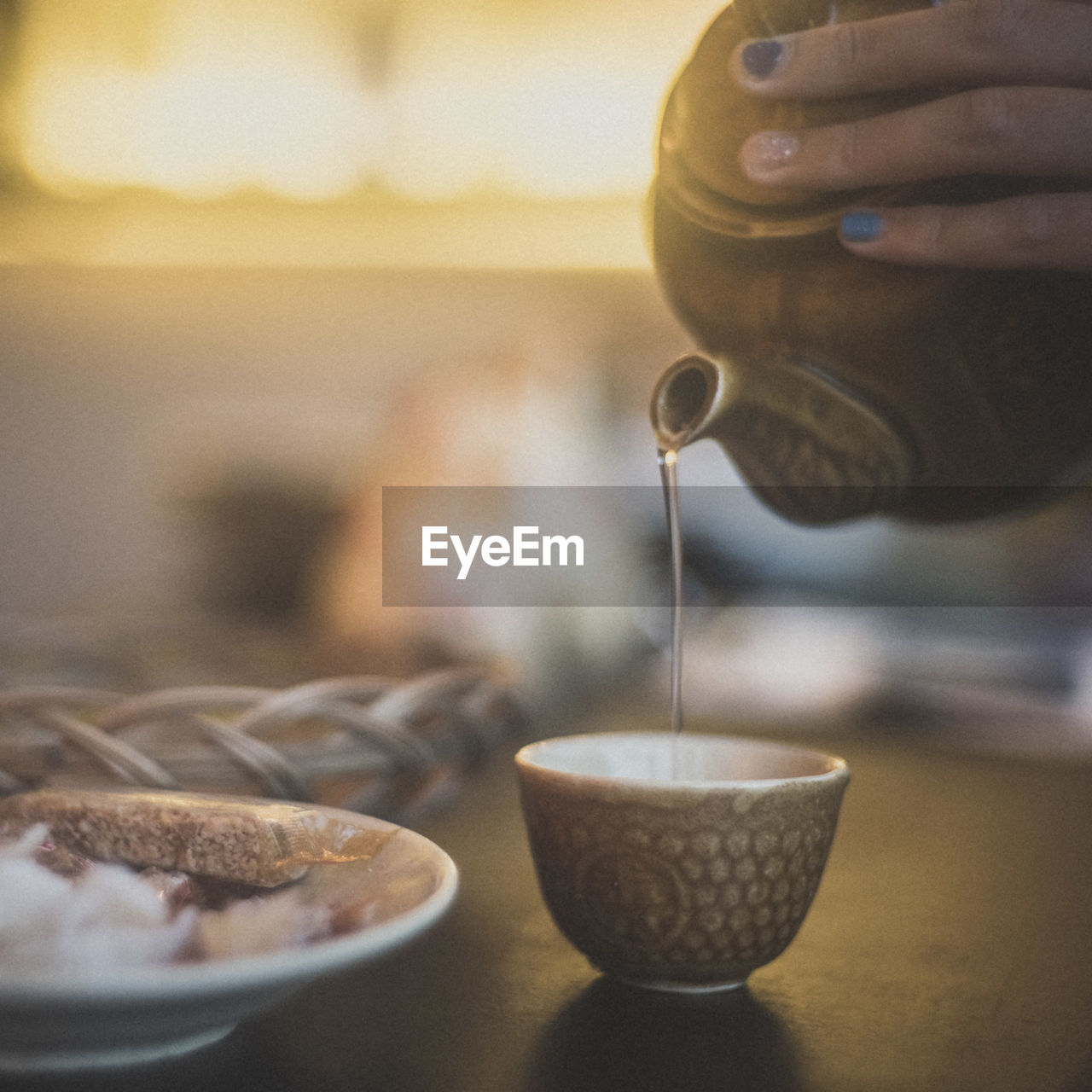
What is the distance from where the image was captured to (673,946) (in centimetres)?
32

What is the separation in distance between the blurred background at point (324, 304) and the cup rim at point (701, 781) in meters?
1.04

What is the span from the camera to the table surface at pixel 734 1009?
0.27 m

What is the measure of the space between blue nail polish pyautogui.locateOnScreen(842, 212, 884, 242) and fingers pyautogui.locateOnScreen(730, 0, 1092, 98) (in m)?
0.06

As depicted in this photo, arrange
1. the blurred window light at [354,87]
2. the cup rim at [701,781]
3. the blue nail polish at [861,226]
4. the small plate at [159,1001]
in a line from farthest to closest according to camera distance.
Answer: the blurred window light at [354,87] < the blue nail polish at [861,226] < the cup rim at [701,781] < the small plate at [159,1001]

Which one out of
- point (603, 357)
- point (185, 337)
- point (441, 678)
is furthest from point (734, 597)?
point (185, 337)

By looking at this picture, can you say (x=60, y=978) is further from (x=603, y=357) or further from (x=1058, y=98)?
(x=603, y=357)

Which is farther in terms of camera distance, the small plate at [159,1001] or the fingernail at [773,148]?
the fingernail at [773,148]

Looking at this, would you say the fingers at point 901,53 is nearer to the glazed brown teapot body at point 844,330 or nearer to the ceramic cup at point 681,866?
the glazed brown teapot body at point 844,330

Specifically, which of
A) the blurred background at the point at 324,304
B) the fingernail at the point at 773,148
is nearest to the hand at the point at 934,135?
the fingernail at the point at 773,148

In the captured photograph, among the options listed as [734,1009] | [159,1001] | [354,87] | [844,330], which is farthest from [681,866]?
[354,87]

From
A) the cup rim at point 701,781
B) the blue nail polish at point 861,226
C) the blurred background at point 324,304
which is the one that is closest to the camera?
the cup rim at point 701,781

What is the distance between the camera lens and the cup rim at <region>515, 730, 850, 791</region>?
31 centimetres

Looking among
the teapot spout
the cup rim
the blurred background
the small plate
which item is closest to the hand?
the teapot spout

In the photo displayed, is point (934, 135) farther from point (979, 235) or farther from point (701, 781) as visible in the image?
point (701, 781)
